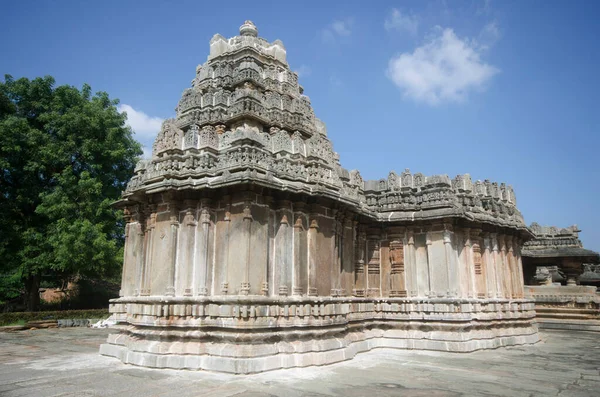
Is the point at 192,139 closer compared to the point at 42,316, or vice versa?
the point at 192,139

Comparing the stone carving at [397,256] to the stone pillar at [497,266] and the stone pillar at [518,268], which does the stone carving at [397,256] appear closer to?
the stone pillar at [497,266]

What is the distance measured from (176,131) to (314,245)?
15.9 ft

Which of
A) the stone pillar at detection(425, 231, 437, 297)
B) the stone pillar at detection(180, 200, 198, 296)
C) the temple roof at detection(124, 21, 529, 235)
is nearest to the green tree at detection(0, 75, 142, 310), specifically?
the temple roof at detection(124, 21, 529, 235)

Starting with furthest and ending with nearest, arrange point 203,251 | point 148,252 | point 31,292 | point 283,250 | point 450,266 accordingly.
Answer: point 31,292 → point 450,266 → point 148,252 → point 283,250 → point 203,251

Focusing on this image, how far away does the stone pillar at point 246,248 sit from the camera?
418 inches

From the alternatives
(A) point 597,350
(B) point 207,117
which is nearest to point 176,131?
(B) point 207,117

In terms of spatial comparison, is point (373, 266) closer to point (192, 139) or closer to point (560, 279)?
point (192, 139)

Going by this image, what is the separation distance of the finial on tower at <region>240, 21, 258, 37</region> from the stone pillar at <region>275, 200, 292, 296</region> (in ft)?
22.8

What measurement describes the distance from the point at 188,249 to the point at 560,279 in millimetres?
27478

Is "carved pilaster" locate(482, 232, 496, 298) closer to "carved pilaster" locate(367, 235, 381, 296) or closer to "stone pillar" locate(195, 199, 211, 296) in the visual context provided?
"carved pilaster" locate(367, 235, 381, 296)

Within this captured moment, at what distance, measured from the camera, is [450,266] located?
14977 mm

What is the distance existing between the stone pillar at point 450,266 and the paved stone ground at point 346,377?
2081 mm

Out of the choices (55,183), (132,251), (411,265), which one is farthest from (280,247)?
(55,183)

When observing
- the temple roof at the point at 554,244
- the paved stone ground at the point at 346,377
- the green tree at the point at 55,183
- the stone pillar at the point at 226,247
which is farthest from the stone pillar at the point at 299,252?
the temple roof at the point at 554,244
